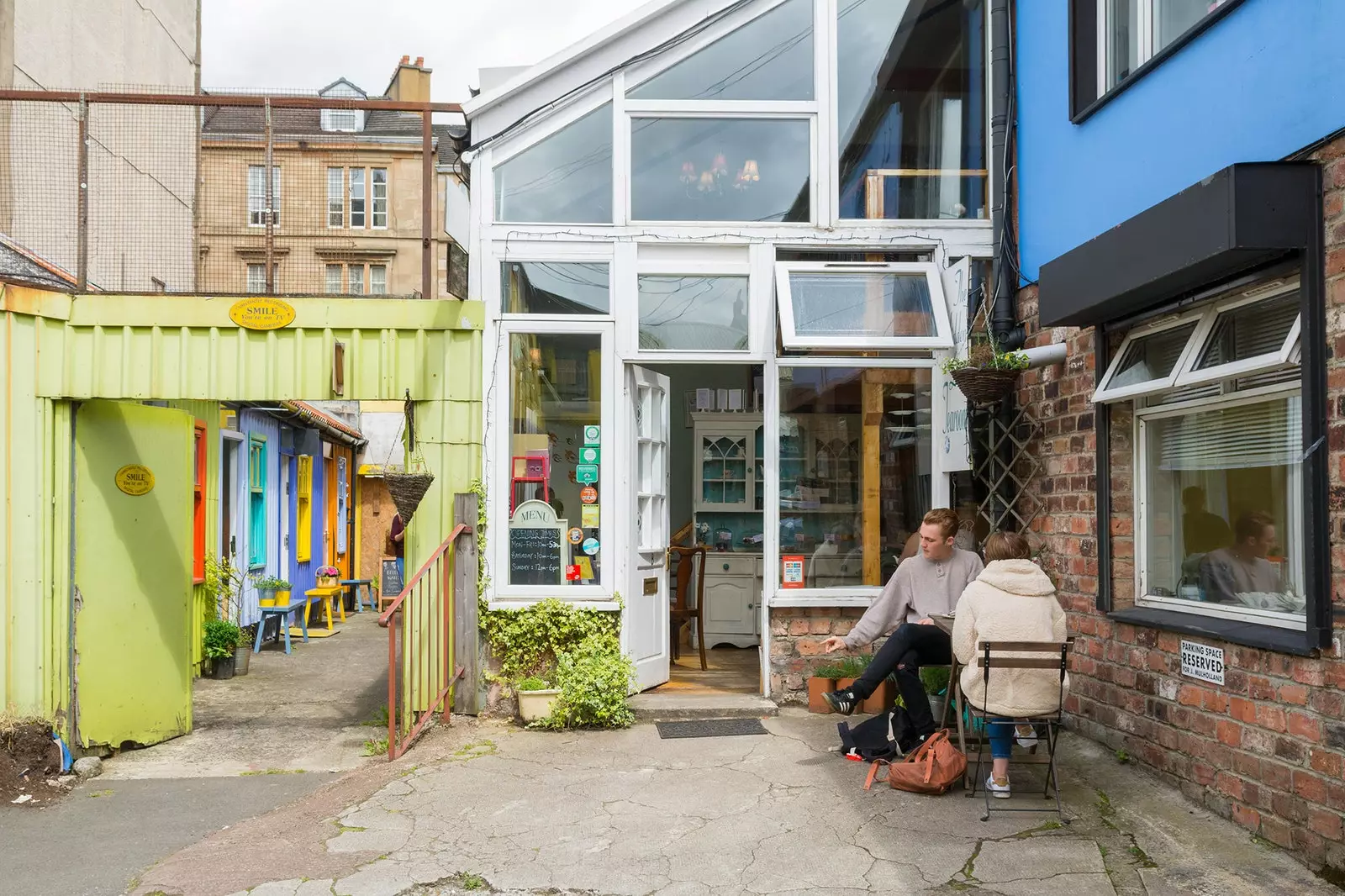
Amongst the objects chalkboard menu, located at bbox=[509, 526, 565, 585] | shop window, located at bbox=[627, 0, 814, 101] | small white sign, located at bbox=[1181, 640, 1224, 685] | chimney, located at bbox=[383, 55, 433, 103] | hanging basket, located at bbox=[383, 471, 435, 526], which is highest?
chimney, located at bbox=[383, 55, 433, 103]

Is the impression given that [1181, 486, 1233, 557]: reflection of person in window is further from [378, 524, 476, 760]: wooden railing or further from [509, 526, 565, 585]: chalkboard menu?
[378, 524, 476, 760]: wooden railing

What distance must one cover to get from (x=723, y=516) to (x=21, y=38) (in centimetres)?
853

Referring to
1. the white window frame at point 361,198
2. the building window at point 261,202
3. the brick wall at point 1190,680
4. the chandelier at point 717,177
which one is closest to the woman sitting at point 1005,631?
the brick wall at point 1190,680

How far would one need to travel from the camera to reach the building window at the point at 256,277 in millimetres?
7734

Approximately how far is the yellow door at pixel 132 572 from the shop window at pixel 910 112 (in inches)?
198

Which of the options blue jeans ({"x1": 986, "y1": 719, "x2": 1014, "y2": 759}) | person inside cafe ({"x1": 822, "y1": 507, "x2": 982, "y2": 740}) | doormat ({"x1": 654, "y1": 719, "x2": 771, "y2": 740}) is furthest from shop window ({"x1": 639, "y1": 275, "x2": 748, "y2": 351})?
blue jeans ({"x1": 986, "y1": 719, "x2": 1014, "y2": 759})

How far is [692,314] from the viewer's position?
7961 mm

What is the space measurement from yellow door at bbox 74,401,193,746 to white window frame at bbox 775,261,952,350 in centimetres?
427

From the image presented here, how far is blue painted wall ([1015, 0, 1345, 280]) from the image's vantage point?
15.0ft

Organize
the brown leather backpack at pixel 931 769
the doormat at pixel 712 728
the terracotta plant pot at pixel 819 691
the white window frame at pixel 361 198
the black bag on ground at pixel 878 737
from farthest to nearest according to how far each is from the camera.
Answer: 1. the white window frame at pixel 361 198
2. the terracotta plant pot at pixel 819 691
3. the doormat at pixel 712 728
4. the black bag on ground at pixel 878 737
5. the brown leather backpack at pixel 931 769

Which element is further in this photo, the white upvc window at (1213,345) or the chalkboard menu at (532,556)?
the chalkboard menu at (532,556)

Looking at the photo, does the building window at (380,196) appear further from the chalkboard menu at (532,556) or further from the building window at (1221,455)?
the building window at (1221,455)

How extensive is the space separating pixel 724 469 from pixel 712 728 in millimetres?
4378

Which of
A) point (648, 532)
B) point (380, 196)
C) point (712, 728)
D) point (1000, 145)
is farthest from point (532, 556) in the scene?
point (380, 196)
